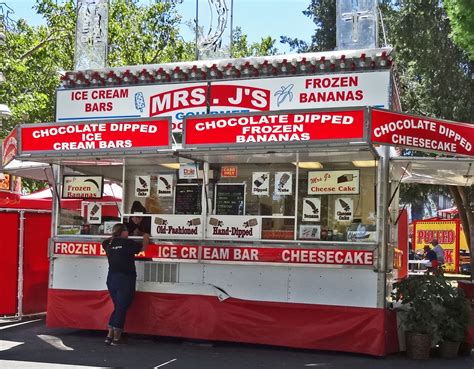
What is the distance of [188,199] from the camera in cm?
1114

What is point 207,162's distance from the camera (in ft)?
35.9

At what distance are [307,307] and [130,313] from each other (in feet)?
9.56

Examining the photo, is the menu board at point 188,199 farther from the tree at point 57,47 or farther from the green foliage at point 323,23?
the green foliage at point 323,23

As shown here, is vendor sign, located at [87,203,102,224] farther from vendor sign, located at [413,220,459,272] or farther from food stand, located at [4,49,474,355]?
vendor sign, located at [413,220,459,272]

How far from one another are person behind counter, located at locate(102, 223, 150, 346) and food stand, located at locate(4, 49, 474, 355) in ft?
2.02

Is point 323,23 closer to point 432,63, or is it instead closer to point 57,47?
point 432,63

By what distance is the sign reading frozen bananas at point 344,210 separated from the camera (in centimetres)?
1023

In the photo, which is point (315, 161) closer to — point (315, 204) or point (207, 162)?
point (315, 204)

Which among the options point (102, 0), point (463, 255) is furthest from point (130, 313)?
point (463, 255)

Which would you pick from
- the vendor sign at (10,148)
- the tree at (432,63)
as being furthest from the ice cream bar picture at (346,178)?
the tree at (432,63)

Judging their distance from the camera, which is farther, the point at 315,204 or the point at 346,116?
the point at 315,204

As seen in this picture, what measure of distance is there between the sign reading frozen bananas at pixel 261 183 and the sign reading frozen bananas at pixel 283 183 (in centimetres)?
15

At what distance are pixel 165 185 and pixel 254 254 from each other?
6.99ft

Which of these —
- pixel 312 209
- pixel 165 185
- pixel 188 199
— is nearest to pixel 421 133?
pixel 312 209
